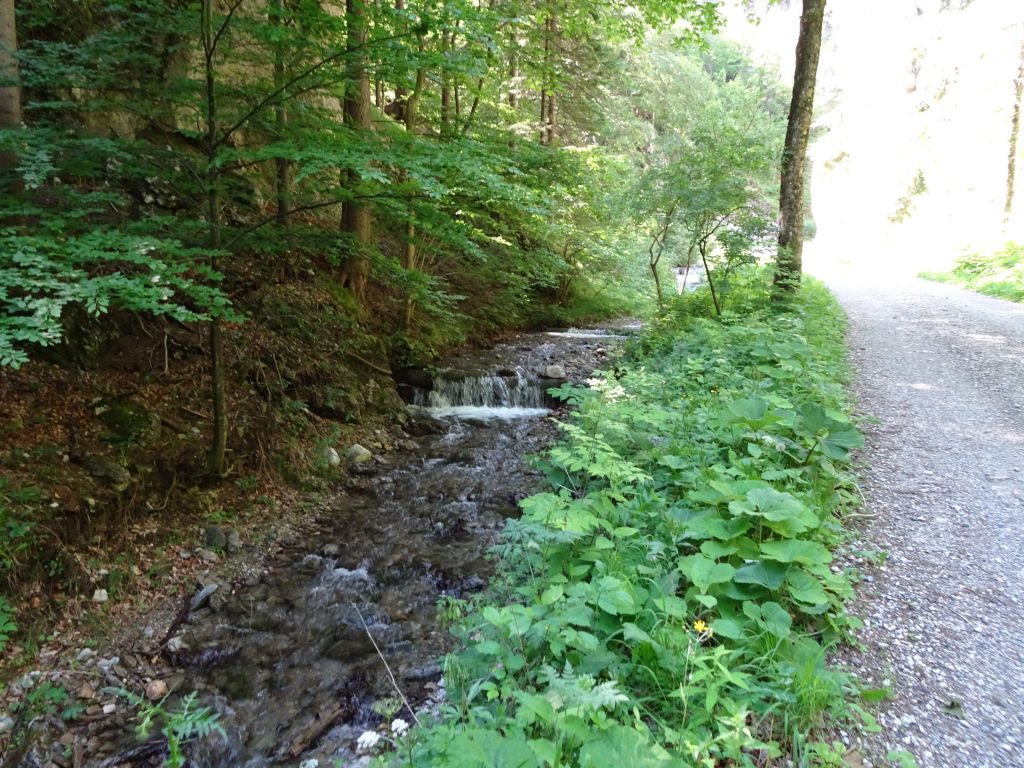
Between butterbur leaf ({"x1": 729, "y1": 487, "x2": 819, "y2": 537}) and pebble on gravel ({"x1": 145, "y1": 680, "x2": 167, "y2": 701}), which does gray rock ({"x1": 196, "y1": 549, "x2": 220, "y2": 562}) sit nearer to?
pebble on gravel ({"x1": 145, "y1": 680, "x2": 167, "y2": 701})

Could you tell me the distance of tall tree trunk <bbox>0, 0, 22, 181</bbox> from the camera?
435 cm

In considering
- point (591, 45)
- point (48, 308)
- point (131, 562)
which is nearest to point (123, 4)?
point (48, 308)

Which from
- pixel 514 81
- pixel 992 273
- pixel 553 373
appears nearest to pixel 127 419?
pixel 553 373

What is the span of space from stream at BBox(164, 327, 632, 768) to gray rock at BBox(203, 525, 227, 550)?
Result: 545mm

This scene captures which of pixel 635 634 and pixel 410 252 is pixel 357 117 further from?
pixel 635 634

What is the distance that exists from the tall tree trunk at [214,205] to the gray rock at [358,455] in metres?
1.74

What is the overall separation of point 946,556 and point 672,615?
6.71ft

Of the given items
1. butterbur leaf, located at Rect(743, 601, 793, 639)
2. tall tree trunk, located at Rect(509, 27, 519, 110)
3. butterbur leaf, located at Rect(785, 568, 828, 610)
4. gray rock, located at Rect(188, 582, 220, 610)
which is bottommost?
gray rock, located at Rect(188, 582, 220, 610)

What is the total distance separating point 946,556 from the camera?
10.8 ft

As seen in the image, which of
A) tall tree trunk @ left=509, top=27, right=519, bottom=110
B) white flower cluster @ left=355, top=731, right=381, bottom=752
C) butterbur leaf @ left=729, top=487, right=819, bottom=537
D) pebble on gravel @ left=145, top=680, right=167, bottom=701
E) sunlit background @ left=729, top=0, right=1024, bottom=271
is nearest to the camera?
butterbur leaf @ left=729, top=487, right=819, bottom=537

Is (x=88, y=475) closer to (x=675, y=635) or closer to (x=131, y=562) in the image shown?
(x=131, y=562)

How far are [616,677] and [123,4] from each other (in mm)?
5915

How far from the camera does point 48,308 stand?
9.73 feet

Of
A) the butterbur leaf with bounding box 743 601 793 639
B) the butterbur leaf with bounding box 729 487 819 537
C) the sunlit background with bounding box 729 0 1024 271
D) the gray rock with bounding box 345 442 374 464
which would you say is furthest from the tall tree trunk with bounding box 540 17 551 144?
the butterbur leaf with bounding box 743 601 793 639
